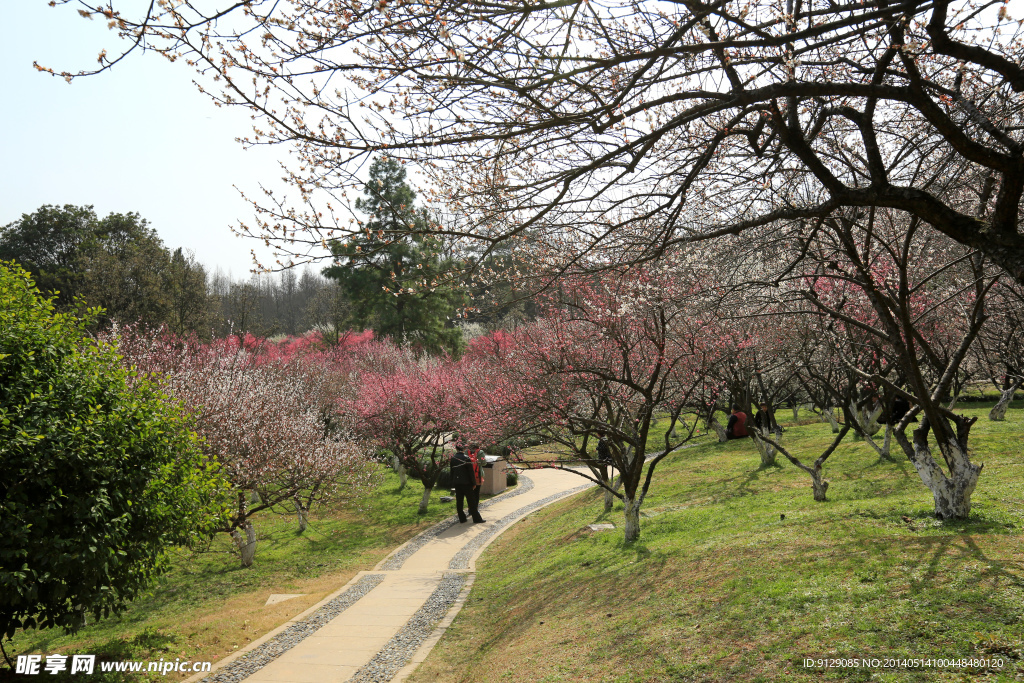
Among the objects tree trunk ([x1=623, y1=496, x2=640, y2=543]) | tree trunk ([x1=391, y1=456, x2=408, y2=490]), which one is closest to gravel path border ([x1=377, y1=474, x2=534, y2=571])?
tree trunk ([x1=391, y1=456, x2=408, y2=490])

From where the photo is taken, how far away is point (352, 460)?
15.1m

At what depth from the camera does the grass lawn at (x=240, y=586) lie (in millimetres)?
7176

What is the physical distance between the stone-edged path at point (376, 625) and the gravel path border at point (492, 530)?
3 centimetres

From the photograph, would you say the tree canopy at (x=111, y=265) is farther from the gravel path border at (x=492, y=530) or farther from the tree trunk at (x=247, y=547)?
the gravel path border at (x=492, y=530)

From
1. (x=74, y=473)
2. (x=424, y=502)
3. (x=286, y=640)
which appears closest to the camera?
(x=74, y=473)

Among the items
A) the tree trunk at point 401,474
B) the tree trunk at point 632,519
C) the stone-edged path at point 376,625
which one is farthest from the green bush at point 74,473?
the tree trunk at point 401,474

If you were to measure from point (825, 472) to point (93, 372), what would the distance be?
Result: 42.9ft

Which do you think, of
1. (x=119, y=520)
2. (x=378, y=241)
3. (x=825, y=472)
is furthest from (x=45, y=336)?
(x=825, y=472)

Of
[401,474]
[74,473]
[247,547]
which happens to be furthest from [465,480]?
[74,473]

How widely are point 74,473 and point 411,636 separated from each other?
14.5ft

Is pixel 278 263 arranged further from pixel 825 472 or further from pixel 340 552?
pixel 825 472

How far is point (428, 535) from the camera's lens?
14.4 metres

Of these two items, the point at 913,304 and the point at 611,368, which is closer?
the point at 611,368

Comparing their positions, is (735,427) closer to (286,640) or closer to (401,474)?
(401,474)
